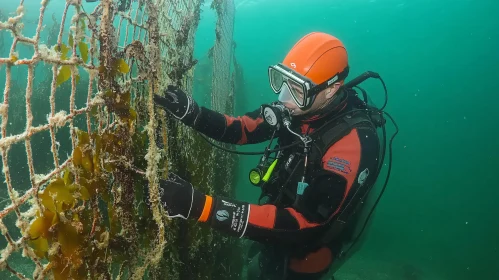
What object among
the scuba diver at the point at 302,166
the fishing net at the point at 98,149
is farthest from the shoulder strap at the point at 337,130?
the fishing net at the point at 98,149

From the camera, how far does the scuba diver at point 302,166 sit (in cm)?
223

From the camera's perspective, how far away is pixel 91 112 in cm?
150

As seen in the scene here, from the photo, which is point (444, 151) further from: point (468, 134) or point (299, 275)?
point (299, 275)

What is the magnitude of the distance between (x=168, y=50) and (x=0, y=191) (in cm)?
849

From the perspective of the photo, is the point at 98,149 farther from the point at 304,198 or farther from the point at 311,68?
the point at 311,68

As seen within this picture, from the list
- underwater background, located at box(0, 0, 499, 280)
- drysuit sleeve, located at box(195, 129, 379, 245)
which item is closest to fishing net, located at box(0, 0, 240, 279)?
drysuit sleeve, located at box(195, 129, 379, 245)

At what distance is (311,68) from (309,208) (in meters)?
1.36

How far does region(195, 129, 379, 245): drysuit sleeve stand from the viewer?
87.0 inches

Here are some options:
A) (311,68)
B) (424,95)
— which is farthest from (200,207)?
(424,95)

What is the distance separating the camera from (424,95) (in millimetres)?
48969

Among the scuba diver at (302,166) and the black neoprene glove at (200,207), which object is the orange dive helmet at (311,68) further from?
the black neoprene glove at (200,207)

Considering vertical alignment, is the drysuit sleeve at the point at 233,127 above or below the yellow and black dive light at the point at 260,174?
above

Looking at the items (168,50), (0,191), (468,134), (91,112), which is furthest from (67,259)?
(468,134)

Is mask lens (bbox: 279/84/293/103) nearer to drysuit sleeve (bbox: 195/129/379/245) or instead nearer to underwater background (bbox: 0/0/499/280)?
drysuit sleeve (bbox: 195/129/379/245)
